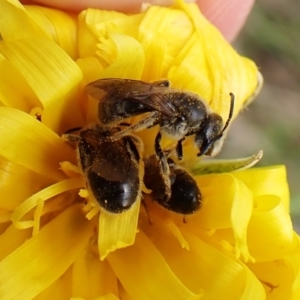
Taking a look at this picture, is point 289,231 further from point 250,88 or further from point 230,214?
point 250,88

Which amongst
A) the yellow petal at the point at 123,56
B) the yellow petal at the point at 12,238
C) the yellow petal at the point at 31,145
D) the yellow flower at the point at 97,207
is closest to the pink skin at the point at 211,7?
the yellow flower at the point at 97,207

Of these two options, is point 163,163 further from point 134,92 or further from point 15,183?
point 15,183

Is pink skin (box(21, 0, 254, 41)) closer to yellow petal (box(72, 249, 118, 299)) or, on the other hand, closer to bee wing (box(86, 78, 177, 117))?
bee wing (box(86, 78, 177, 117))

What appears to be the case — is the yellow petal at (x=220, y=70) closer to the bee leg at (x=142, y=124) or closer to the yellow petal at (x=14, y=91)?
the bee leg at (x=142, y=124)

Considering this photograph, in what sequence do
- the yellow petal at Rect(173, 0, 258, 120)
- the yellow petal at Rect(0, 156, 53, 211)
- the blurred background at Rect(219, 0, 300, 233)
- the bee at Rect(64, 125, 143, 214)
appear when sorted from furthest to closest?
the blurred background at Rect(219, 0, 300, 233) → the yellow petal at Rect(173, 0, 258, 120) → the yellow petal at Rect(0, 156, 53, 211) → the bee at Rect(64, 125, 143, 214)

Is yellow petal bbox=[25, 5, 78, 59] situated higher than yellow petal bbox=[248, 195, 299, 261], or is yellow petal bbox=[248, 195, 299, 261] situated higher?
yellow petal bbox=[25, 5, 78, 59]

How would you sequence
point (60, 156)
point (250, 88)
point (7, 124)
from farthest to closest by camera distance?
point (250, 88), point (60, 156), point (7, 124)


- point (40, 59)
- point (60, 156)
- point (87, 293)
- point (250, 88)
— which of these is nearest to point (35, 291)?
point (87, 293)

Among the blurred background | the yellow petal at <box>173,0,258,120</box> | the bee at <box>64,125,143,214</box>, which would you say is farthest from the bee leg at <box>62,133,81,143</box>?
the blurred background
